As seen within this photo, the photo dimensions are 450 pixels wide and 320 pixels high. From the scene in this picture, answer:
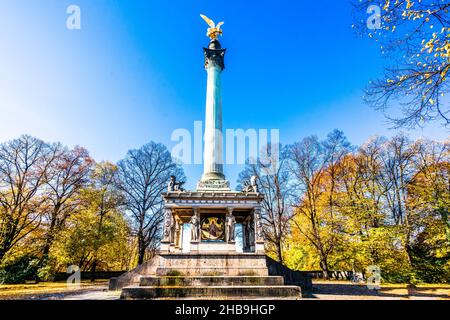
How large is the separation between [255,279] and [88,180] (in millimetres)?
23515

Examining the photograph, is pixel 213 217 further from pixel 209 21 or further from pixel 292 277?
pixel 209 21

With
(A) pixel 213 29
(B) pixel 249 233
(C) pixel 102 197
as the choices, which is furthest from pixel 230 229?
(C) pixel 102 197

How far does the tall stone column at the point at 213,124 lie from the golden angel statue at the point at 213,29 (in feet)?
2.30

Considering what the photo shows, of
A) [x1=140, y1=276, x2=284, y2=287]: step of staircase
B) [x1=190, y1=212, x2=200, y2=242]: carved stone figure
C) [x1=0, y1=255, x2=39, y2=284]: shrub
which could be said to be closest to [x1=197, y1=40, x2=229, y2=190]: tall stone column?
[x1=190, y1=212, x2=200, y2=242]: carved stone figure

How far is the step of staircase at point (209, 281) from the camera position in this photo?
11.9 metres

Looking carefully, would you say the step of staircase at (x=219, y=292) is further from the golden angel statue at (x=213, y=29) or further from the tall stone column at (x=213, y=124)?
the golden angel statue at (x=213, y=29)

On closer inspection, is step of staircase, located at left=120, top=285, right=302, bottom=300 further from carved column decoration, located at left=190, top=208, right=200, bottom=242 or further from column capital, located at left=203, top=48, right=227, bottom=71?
column capital, located at left=203, top=48, right=227, bottom=71

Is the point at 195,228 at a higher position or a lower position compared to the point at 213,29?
lower

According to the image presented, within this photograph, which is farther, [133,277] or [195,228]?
[133,277]

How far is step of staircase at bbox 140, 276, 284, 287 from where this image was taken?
11945 millimetres

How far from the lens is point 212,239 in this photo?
51.6 feet

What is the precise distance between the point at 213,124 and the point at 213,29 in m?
9.00
